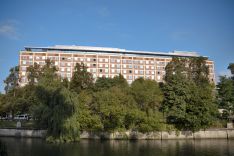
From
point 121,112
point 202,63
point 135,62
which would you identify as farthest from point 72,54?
point 121,112

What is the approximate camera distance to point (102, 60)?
112 meters

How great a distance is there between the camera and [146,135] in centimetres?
5103

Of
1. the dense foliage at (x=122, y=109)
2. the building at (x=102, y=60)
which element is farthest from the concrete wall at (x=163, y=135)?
the building at (x=102, y=60)

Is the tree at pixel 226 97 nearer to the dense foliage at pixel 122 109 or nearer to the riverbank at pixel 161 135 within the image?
the dense foliage at pixel 122 109

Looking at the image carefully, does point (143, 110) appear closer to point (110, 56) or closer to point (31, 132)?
point (31, 132)

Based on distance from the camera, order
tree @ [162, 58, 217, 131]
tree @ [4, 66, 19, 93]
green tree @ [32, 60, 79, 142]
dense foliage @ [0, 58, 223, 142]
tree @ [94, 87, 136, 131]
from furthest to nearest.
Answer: tree @ [4, 66, 19, 93], tree @ [162, 58, 217, 131], tree @ [94, 87, 136, 131], dense foliage @ [0, 58, 223, 142], green tree @ [32, 60, 79, 142]

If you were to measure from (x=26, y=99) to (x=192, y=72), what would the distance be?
46.0 m

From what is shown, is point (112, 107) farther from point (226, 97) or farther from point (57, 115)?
point (226, 97)

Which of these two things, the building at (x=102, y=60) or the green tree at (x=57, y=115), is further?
the building at (x=102, y=60)

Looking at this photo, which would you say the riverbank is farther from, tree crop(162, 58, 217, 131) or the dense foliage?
tree crop(162, 58, 217, 131)

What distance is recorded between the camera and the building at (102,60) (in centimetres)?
10738

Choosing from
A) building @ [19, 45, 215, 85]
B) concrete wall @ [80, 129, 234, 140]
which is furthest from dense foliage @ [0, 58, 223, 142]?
building @ [19, 45, 215, 85]

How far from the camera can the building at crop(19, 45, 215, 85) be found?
107375 millimetres

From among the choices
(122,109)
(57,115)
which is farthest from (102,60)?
(57,115)
